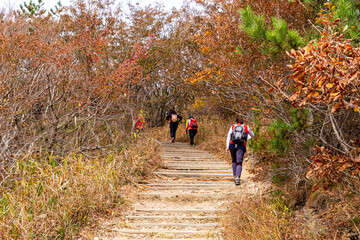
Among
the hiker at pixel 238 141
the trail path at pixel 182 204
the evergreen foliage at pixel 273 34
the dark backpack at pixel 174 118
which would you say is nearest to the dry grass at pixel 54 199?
the trail path at pixel 182 204

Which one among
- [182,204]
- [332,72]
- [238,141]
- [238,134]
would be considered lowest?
[182,204]

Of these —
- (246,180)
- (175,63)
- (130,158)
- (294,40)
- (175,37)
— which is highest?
(175,37)

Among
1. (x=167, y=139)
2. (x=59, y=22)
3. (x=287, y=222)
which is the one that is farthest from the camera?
(x=167, y=139)

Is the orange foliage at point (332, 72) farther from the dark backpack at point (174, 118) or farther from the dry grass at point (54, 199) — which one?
the dark backpack at point (174, 118)

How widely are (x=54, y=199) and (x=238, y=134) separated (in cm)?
460

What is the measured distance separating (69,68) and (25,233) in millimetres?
4275

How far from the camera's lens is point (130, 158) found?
8.79m

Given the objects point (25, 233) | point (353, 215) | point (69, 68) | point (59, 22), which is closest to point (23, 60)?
point (69, 68)

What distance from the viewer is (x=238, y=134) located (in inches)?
321

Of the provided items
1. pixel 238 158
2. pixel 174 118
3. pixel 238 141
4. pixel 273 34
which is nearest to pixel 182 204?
pixel 238 158

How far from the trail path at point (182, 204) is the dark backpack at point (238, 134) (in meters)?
1.12

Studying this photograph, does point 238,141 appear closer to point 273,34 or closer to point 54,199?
point 273,34

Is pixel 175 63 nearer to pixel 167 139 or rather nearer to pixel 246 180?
pixel 167 139

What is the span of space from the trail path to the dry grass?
50cm
